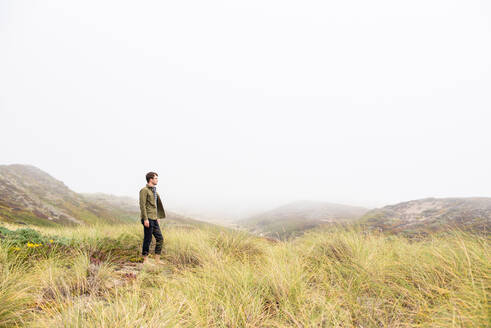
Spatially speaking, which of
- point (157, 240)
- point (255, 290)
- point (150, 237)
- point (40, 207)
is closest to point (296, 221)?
point (157, 240)

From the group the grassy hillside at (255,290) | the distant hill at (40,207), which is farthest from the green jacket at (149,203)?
the distant hill at (40,207)

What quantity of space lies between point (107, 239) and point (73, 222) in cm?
1819

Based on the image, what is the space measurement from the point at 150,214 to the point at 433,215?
24.8m

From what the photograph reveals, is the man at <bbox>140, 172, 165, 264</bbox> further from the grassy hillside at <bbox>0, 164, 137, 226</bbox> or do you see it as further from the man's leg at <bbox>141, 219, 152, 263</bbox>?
the grassy hillside at <bbox>0, 164, 137, 226</bbox>

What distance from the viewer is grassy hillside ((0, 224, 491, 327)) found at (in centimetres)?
226

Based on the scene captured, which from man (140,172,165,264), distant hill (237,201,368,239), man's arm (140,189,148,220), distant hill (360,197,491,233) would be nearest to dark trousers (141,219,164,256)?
man (140,172,165,264)

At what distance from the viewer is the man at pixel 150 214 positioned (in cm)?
569

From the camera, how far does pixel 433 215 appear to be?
19.9 meters

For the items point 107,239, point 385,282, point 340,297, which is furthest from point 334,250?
point 107,239

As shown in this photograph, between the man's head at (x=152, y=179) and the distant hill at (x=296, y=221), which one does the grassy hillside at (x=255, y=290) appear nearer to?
the man's head at (x=152, y=179)

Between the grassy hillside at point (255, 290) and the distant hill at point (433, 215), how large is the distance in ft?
46.3

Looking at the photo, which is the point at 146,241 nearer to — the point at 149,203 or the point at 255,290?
the point at 149,203

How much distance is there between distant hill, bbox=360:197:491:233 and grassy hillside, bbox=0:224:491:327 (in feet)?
46.3

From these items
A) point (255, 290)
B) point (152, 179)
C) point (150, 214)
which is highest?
point (152, 179)
